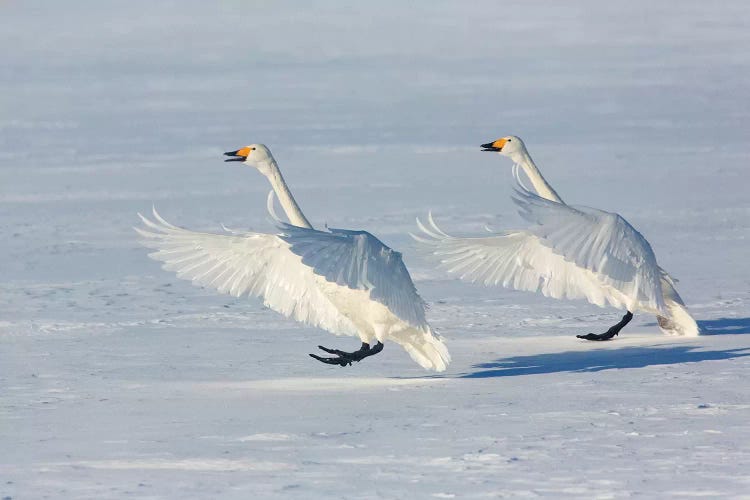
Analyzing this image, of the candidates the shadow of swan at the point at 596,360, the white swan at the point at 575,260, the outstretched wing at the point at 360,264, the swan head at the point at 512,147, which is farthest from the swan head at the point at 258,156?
the shadow of swan at the point at 596,360

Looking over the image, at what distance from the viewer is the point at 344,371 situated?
846 centimetres

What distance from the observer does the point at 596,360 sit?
844 centimetres

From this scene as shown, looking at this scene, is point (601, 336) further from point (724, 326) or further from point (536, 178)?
point (536, 178)

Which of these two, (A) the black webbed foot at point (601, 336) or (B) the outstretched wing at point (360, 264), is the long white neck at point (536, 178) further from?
(B) the outstretched wing at point (360, 264)

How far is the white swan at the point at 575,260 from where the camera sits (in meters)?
8.36

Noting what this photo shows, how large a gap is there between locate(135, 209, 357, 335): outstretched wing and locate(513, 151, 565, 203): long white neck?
1916 mm

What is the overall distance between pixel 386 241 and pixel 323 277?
5.08m

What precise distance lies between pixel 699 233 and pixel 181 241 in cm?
598

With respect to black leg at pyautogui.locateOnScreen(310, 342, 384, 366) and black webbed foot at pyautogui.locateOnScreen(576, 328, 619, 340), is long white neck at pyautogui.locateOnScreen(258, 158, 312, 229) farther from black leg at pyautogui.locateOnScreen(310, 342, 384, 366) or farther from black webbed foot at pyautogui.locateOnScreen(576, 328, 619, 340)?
black webbed foot at pyautogui.locateOnScreen(576, 328, 619, 340)

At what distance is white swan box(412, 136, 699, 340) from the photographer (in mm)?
8359

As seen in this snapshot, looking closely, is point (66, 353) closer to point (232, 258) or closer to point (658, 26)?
point (232, 258)

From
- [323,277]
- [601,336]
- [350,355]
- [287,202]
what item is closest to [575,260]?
[601,336]

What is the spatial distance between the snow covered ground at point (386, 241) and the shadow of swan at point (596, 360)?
0.10 feet

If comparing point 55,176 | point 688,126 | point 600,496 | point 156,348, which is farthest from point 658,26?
point 600,496
